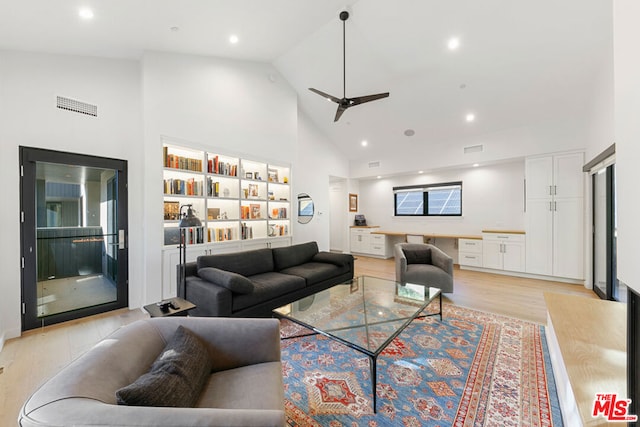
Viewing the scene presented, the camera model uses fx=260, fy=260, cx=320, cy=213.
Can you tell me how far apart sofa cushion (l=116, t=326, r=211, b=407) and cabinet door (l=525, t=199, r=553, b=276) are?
5.78m

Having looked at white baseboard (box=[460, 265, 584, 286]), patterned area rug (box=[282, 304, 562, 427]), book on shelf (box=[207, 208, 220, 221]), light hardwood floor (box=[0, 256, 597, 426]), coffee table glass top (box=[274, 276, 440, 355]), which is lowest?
light hardwood floor (box=[0, 256, 597, 426])

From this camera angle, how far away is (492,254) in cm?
537

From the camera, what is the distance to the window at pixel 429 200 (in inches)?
255

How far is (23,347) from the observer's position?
253cm

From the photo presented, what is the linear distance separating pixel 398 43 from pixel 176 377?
4.78m

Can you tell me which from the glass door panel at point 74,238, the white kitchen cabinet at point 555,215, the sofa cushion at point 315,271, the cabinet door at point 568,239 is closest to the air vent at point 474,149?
the white kitchen cabinet at point 555,215

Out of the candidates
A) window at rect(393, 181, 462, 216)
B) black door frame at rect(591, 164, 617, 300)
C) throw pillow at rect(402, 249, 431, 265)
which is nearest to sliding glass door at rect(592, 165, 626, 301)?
black door frame at rect(591, 164, 617, 300)

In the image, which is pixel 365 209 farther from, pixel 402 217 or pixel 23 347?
pixel 23 347

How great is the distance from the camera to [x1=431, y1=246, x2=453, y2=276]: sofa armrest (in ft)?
12.7

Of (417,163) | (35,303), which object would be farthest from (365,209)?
(35,303)

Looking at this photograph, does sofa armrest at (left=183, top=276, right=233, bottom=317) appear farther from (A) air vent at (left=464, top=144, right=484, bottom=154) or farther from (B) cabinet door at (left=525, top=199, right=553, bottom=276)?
(A) air vent at (left=464, top=144, right=484, bottom=154)

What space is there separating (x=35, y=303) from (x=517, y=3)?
655 centimetres

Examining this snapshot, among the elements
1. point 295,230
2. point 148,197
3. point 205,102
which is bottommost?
point 295,230

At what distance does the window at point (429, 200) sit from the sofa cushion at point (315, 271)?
371 centimetres
